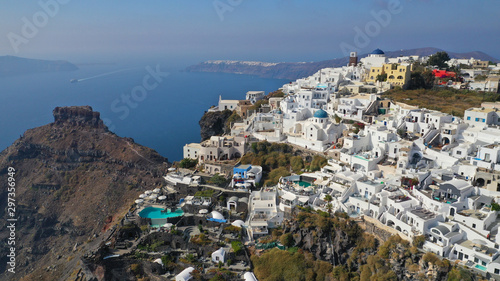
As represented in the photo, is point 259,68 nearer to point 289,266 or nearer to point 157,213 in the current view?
point 157,213

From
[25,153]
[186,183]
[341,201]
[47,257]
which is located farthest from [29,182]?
[341,201]

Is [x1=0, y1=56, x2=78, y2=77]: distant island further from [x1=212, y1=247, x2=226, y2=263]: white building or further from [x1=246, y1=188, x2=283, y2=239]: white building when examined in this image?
[x1=212, y1=247, x2=226, y2=263]: white building

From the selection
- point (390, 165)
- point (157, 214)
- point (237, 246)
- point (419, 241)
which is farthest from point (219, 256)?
point (390, 165)

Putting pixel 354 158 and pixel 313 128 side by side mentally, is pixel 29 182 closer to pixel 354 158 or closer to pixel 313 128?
pixel 313 128

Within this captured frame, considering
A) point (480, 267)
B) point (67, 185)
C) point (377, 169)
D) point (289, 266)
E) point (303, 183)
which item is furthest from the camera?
point (67, 185)

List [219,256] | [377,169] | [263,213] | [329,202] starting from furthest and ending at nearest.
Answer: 1. [377,169]
2. [263,213]
3. [329,202]
4. [219,256]

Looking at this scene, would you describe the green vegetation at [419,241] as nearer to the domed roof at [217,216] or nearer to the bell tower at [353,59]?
the domed roof at [217,216]

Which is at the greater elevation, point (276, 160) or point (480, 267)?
point (276, 160)
